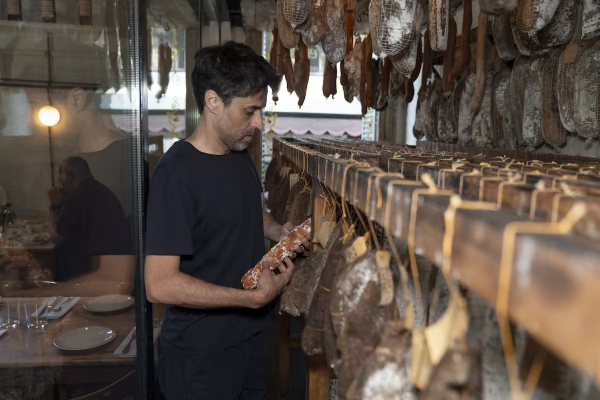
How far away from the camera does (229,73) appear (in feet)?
5.88

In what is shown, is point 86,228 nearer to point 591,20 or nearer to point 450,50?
point 591,20

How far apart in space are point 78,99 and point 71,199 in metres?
0.38

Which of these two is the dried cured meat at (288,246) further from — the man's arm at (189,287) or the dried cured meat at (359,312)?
the dried cured meat at (359,312)

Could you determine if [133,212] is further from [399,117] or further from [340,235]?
[399,117]

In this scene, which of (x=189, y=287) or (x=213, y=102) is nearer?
(x=189, y=287)

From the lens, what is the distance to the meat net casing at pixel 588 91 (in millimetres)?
2514

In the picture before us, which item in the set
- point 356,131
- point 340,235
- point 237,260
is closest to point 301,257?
point 237,260

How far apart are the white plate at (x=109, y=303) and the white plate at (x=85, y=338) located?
84 mm

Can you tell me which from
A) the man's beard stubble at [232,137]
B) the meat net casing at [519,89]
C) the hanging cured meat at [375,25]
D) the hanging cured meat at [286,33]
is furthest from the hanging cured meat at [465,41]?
the man's beard stubble at [232,137]

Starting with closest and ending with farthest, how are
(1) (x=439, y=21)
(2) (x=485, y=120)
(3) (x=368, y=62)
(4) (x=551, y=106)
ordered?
(1) (x=439, y=21) < (4) (x=551, y=106) < (2) (x=485, y=120) < (3) (x=368, y=62)

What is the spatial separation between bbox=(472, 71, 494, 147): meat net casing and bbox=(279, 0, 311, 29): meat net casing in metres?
1.90

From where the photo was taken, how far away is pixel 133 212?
198 cm

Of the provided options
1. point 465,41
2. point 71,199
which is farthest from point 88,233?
point 465,41

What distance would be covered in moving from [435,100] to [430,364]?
439cm
